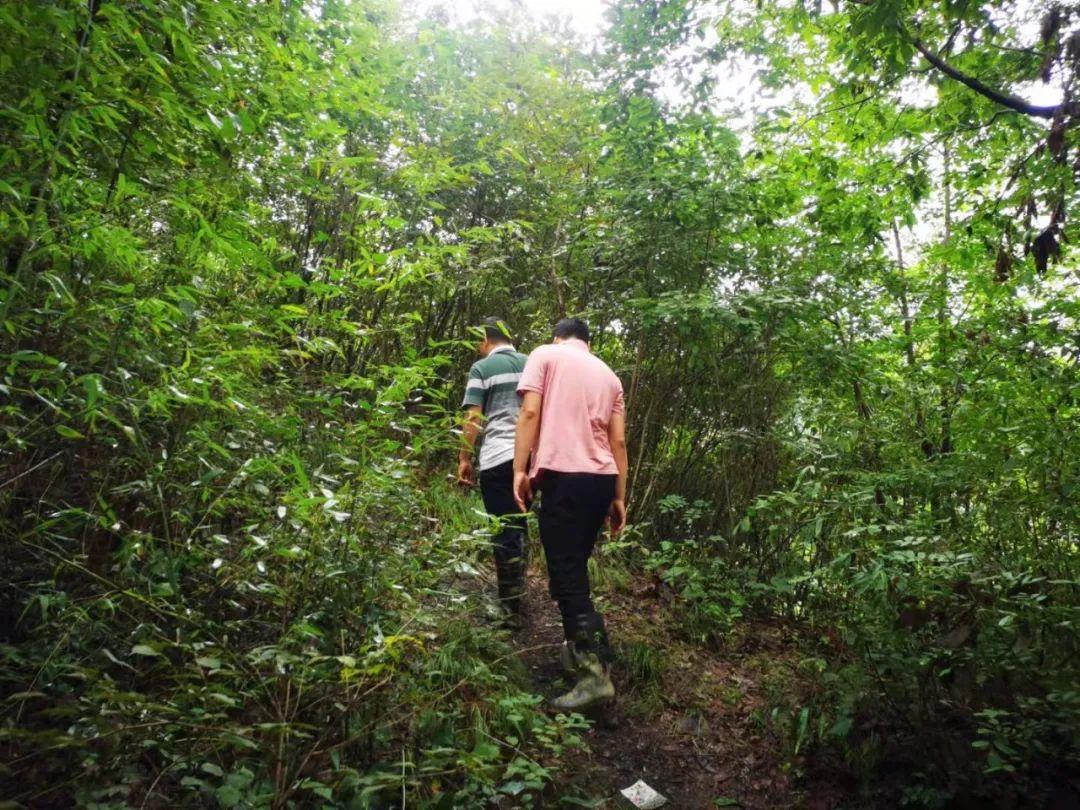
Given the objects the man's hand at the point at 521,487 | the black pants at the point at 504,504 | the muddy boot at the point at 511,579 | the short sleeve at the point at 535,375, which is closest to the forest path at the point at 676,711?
the muddy boot at the point at 511,579

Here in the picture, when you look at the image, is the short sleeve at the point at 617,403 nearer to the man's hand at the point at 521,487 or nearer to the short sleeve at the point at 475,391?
the man's hand at the point at 521,487

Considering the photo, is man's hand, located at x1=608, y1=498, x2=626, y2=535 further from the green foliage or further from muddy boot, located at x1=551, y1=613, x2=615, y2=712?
the green foliage

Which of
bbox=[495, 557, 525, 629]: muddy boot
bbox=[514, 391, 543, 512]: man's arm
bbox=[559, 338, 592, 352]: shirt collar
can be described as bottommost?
bbox=[495, 557, 525, 629]: muddy boot

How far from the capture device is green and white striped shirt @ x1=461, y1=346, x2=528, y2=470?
397 centimetres

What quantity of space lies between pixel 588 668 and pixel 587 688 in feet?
0.32

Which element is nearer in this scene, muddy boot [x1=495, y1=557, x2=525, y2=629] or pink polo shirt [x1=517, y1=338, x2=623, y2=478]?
pink polo shirt [x1=517, y1=338, x2=623, y2=478]

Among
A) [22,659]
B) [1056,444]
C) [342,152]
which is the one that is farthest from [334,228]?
[1056,444]

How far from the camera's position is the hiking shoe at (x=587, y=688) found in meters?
3.12

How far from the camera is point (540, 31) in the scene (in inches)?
267

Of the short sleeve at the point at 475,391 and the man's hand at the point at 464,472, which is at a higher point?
the short sleeve at the point at 475,391

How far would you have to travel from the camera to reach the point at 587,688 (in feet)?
10.4

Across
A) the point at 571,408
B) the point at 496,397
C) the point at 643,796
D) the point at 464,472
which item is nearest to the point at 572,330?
the point at 571,408

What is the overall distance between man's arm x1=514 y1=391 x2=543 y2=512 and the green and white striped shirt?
1.55ft

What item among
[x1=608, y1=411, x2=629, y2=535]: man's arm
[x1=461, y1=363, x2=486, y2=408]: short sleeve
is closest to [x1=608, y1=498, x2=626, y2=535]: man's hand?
[x1=608, y1=411, x2=629, y2=535]: man's arm
